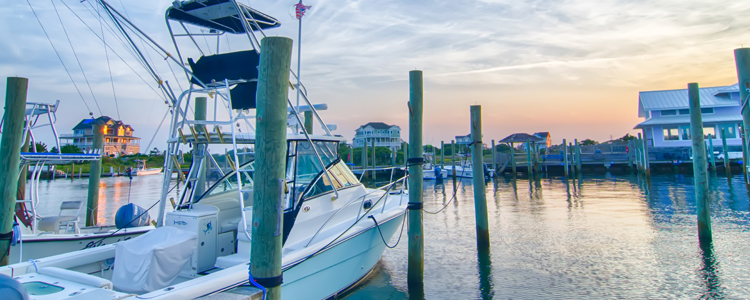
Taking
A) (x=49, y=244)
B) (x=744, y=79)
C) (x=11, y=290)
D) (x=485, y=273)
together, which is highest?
(x=744, y=79)

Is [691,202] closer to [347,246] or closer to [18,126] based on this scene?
[347,246]

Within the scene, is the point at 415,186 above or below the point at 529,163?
below

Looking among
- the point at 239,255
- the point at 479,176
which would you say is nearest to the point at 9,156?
the point at 239,255

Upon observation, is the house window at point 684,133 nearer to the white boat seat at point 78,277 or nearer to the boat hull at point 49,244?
the boat hull at point 49,244

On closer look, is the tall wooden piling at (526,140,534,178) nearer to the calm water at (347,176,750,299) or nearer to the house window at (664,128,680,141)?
the house window at (664,128,680,141)

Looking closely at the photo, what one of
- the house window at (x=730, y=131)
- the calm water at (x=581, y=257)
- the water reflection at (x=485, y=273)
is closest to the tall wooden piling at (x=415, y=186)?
the calm water at (x=581, y=257)

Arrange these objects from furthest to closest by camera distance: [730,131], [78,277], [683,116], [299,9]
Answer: [683,116], [730,131], [299,9], [78,277]

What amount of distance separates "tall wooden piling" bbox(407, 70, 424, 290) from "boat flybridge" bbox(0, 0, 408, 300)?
0.67m

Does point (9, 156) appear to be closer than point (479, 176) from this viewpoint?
Yes

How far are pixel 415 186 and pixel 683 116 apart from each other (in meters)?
43.3

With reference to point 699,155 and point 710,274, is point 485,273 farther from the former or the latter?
point 699,155

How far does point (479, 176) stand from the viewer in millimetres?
8914

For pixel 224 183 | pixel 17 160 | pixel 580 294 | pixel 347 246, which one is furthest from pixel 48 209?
pixel 580 294

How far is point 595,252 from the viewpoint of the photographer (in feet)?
29.6
